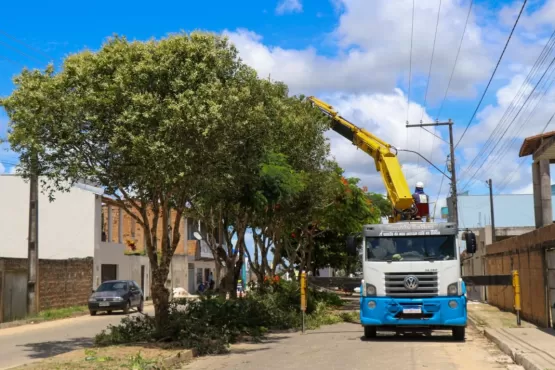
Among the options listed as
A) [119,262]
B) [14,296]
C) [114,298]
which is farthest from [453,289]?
[119,262]

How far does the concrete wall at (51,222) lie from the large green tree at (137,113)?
23028 millimetres

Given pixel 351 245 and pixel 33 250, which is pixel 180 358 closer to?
pixel 351 245

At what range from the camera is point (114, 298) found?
3080 cm

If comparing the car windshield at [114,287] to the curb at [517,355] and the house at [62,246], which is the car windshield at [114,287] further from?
the curb at [517,355]

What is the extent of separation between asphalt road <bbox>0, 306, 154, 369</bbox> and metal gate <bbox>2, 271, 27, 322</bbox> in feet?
6.13

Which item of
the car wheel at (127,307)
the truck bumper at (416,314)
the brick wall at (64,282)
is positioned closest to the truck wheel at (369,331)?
the truck bumper at (416,314)

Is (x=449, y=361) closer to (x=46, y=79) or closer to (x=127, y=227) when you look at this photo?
(x=46, y=79)

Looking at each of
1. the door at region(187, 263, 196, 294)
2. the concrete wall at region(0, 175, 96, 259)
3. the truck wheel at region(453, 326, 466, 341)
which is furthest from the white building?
the truck wheel at region(453, 326, 466, 341)

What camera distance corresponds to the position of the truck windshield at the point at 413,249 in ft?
53.6

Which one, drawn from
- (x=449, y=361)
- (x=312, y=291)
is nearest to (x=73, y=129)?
(x=449, y=361)

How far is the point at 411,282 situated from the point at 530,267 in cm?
568

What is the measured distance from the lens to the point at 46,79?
1461cm

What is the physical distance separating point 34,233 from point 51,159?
1375cm

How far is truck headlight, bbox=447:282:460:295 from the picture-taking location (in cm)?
1606
